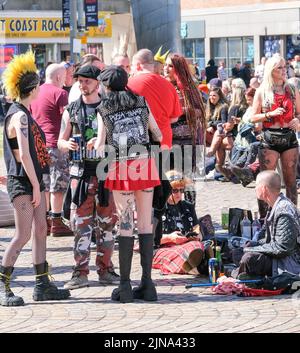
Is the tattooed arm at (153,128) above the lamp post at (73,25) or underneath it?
underneath

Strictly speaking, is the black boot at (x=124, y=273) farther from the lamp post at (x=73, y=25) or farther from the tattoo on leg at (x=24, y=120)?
the lamp post at (x=73, y=25)

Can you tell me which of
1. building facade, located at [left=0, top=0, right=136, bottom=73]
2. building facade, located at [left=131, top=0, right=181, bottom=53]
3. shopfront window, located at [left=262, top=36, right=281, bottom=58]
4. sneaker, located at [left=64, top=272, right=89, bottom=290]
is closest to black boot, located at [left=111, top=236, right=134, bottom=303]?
sneaker, located at [left=64, top=272, right=89, bottom=290]

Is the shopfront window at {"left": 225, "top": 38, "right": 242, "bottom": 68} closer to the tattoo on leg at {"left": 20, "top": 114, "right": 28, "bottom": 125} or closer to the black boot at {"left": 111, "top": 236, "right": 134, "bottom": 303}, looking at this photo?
the black boot at {"left": 111, "top": 236, "right": 134, "bottom": 303}

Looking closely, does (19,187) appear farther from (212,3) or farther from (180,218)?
(212,3)

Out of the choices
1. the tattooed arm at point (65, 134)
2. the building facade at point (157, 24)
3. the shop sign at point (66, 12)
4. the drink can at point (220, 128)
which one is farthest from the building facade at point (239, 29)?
the tattooed arm at point (65, 134)

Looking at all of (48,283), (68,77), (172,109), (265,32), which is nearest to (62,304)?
(48,283)

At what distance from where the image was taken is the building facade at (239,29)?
159ft

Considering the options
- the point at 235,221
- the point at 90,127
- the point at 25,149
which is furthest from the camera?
the point at 235,221

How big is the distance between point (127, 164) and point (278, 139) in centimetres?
343

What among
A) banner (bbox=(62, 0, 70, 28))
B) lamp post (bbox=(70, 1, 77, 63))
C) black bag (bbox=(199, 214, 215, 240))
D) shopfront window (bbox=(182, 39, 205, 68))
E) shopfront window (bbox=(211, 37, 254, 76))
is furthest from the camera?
shopfront window (bbox=(182, 39, 205, 68))

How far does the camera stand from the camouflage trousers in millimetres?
8336

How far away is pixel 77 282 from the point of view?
828 centimetres

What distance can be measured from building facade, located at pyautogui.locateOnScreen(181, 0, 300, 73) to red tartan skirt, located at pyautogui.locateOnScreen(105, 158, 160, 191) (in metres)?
39.1

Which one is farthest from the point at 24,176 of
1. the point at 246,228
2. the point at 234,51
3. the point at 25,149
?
the point at 234,51
